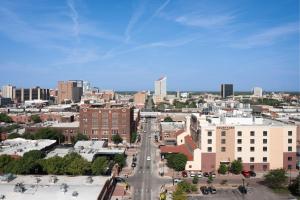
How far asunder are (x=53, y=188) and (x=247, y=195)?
23867 mm

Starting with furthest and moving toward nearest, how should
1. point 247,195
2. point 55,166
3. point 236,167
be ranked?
point 236,167, point 247,195, point 55,166

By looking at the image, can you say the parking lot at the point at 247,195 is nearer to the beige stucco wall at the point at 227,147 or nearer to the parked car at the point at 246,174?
the parked car at the point at 246,174

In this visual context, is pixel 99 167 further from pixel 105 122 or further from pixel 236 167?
pixel 105 122

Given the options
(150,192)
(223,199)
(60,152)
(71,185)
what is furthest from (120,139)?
(71,185)

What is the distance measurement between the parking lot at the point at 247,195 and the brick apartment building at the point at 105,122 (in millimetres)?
38845

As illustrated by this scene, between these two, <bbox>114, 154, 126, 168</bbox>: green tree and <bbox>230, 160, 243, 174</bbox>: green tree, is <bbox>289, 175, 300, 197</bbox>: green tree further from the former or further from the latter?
<bbox>114, 154, 126, 168</bbox>: green tree

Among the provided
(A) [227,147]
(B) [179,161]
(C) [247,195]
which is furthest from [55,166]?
(A) [227,147]

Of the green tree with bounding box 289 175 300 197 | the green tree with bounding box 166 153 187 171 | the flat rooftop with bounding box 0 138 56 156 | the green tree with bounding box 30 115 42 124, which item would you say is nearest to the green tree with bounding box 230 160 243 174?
the green tree with bounding box 166 153 187 171

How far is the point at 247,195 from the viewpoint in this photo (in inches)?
1791

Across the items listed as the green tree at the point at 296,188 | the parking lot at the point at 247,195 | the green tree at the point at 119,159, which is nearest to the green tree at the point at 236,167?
the parking lot at the point at 247,195

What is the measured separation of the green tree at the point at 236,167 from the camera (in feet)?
181

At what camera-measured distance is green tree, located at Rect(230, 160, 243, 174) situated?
181 feet

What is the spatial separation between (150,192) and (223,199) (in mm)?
9004

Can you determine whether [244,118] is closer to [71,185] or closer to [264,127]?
[264,127]
